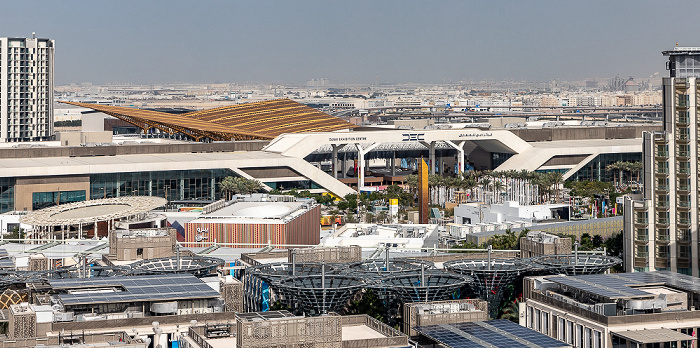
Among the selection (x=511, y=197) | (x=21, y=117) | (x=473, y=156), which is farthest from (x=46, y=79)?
(x=511, y=197)

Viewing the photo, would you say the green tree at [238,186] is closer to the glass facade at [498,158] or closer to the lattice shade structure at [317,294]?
the glass facade at [498,158]

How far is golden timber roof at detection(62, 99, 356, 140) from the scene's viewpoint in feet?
393

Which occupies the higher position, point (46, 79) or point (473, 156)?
point (46, 79)

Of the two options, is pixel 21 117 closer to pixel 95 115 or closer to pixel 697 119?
pixel 95 115

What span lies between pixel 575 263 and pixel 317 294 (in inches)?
400

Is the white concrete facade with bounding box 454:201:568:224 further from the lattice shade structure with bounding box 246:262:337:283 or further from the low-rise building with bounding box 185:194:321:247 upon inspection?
the lattice shade structure with bounding box 246:262:337:283

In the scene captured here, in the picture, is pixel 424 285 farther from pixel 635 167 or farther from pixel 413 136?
pixel 635 167

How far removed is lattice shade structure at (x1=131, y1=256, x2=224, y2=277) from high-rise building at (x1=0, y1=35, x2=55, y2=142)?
12759cm

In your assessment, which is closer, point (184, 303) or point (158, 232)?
point (184, 303)

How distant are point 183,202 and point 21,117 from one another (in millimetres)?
75891

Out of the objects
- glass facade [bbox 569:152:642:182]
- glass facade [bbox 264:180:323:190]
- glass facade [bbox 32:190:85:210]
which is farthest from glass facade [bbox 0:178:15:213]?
glass facade [bbox 569:152:642:182]

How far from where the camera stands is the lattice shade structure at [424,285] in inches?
1439

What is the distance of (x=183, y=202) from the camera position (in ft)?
327

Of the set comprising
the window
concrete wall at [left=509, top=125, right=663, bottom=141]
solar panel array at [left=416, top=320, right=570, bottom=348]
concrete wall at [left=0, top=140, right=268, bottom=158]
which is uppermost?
concrete wall at [left=509, top=125, right=663, bottom=141]
